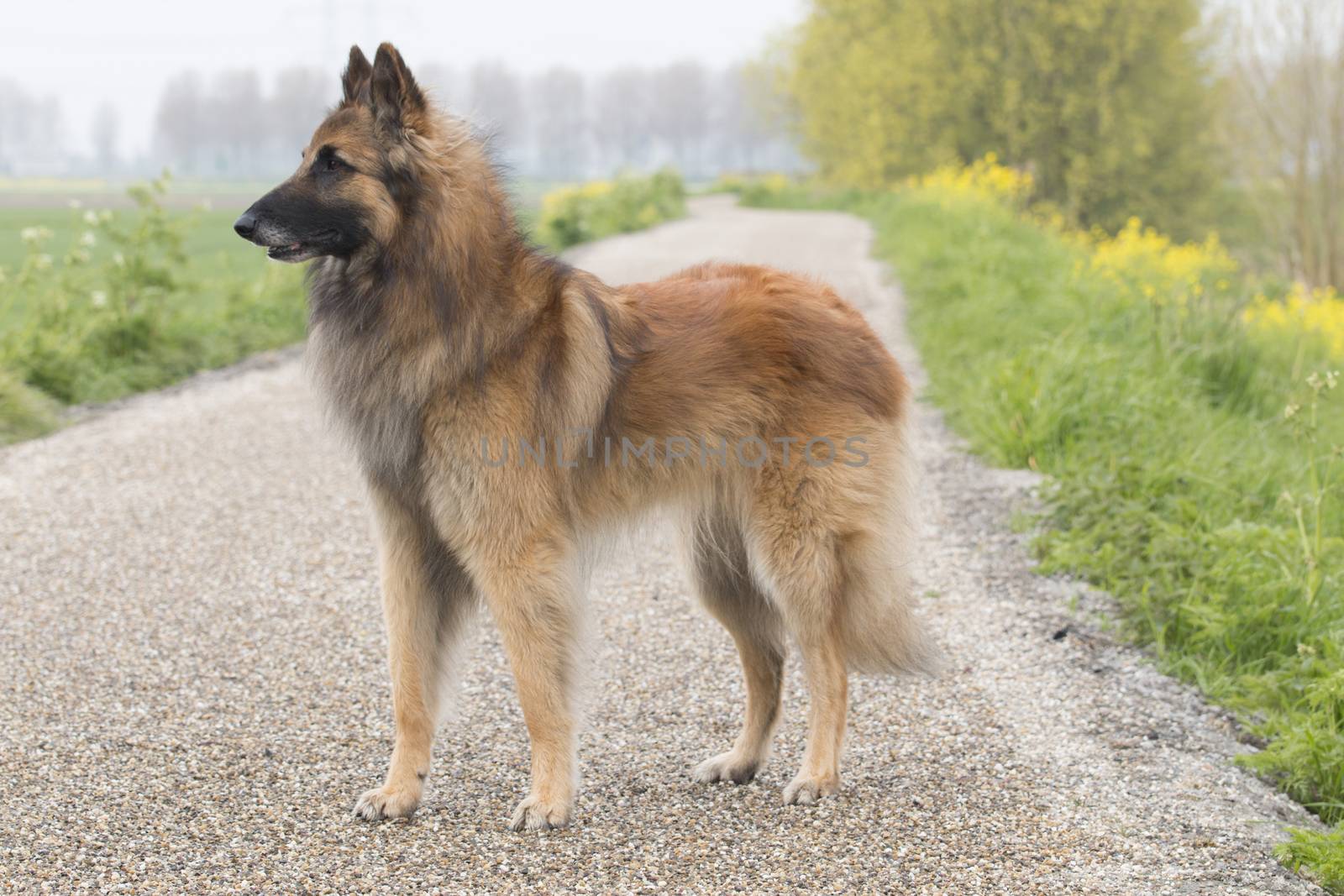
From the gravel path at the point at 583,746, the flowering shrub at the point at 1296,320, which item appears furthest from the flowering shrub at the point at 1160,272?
the gravel path at the point at 583,746

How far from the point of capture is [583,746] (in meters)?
3.95

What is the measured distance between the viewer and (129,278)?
32.1ft

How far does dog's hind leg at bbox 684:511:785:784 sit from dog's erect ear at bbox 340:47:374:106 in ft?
5.30

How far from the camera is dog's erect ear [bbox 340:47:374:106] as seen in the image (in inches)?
128

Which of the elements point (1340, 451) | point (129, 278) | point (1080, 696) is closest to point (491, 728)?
point (1080, 696)

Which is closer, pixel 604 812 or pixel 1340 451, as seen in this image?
pixel 604 812

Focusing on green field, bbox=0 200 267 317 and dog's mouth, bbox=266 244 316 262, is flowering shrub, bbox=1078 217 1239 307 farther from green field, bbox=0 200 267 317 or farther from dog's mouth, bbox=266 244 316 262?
green field, bbox=0 200 267 317

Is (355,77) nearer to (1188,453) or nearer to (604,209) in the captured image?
A: (1188,453)

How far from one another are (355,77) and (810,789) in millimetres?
2470

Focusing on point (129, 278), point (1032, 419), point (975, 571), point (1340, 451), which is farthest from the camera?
point (129, 278)

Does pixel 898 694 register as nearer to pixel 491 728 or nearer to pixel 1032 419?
pixel 491 728

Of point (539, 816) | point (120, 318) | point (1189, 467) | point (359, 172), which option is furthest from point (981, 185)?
point (539, 816)

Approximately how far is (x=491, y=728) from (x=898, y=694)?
151 centimetres

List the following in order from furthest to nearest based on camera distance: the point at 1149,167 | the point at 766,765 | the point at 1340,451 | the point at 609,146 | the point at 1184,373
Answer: the point at 609,146 → the point at 1149,167 → the point at 1184,373 → the point at 1340,451 → the point at 766,765
